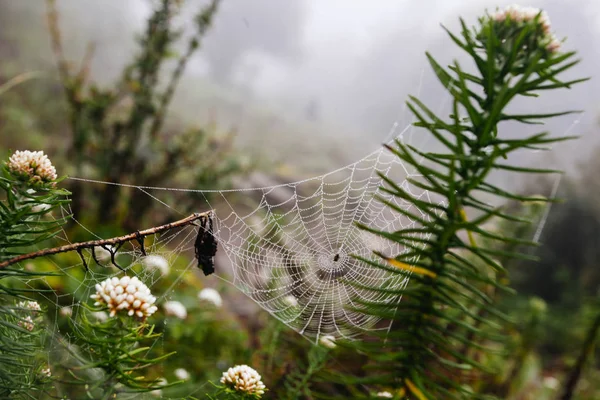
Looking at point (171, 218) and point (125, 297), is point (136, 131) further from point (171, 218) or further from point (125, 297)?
point (125, 297)

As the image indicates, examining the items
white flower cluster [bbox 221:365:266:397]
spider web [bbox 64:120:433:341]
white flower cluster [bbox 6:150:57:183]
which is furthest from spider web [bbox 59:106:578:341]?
white flower cluster [bbox 221:365:266:397]

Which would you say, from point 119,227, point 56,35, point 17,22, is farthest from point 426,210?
point 17,22

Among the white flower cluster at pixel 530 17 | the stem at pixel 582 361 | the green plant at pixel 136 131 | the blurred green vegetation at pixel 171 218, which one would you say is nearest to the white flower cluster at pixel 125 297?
the blurred green vegetation at pixel 171 218

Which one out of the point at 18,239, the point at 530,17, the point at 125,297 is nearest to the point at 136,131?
the point at 18,239

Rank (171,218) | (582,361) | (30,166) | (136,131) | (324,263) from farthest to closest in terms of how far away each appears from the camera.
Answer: (171,218), (136,131), (324,263), (582,361), (30,166)

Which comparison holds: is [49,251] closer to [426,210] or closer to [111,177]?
[426,210]
